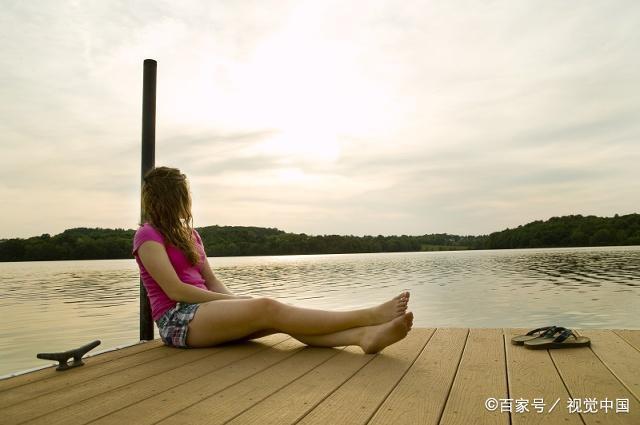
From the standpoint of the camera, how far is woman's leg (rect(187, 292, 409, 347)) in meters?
2.82

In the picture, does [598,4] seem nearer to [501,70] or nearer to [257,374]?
[501,70]

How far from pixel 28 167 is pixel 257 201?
1844 centimetres

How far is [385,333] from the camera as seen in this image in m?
2.75

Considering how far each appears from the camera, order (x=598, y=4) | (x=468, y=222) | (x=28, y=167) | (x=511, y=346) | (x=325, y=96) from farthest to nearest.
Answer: (x=468, y=222)
(x=28, y=167)
(x=325, y=96)
(x=598, y=4)
(x=511, y=346)

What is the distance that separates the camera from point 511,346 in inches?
118

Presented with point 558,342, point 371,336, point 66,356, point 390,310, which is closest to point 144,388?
point 66,356

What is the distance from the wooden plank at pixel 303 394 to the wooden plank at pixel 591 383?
927 millimetres

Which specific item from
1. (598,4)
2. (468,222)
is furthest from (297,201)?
(598,4)

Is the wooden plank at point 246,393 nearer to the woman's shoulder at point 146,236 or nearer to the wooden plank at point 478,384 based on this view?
the wooden plank at point 478,384

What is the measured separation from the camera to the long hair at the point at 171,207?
317 centimetres

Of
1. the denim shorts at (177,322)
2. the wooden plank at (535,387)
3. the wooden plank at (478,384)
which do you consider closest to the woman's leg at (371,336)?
the wooden plank at (478,384)

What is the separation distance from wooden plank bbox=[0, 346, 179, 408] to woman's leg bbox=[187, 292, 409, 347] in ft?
1.17

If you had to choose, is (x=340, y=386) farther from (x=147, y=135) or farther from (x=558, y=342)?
(x=147, y=135)

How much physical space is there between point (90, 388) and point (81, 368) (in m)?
0.55
